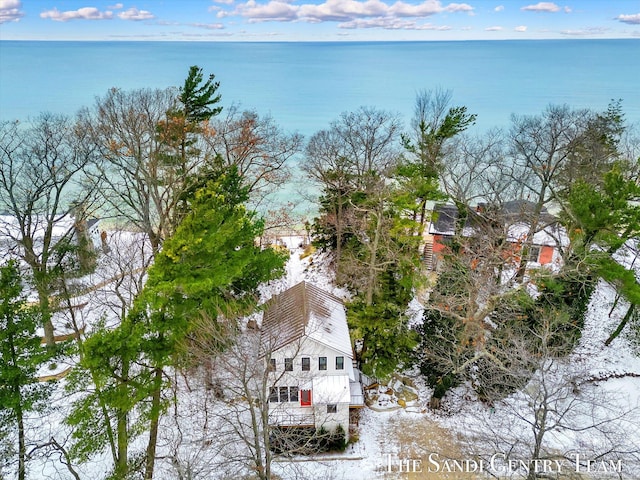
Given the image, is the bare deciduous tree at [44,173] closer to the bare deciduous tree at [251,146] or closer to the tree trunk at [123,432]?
the bare deciduous tree at [251,146]

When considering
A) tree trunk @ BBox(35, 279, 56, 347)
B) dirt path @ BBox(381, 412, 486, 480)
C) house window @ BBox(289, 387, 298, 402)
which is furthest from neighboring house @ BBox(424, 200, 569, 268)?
tree trunk @ BBox(35, 279, 56, 347)

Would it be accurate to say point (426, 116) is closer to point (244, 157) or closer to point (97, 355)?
point (244, 157)

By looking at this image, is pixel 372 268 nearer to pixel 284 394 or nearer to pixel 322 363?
pixel 322 363

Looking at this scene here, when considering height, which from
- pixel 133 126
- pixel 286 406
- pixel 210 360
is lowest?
pixel 286 406

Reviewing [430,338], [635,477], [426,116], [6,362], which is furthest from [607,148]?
[6,362]

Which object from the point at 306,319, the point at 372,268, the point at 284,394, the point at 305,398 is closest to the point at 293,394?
the point at 284,394

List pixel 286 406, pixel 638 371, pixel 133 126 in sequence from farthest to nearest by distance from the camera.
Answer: pixel 638 371
pixel 133 126
pixel 286 406

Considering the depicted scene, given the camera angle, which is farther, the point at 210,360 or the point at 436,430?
the point at 436,430
